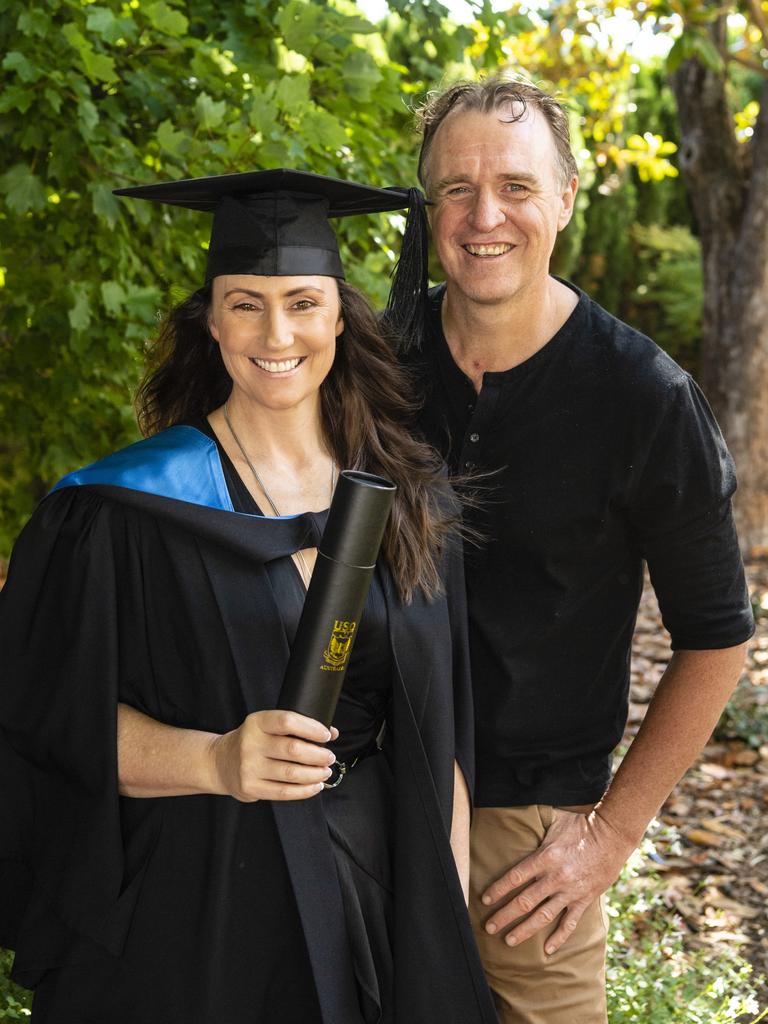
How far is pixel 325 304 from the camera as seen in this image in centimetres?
232

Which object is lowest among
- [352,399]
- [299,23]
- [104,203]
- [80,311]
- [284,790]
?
[284,790]

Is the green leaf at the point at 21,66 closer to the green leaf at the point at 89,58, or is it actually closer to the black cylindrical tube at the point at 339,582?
the green leaf at the point at 89,58

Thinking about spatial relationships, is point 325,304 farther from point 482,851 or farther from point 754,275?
point 754,275

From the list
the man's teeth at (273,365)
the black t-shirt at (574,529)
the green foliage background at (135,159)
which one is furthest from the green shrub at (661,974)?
the man's teeth at (273,365)

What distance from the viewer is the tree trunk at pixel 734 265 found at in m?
8.64

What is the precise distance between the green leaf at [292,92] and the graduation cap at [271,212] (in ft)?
2.69

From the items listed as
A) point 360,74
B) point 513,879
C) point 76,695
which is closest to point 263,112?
point 360,74

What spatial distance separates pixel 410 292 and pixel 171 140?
2.64 feet

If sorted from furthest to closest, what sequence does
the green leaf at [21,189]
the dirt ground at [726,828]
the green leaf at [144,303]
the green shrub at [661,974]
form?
1. the dirt ground at [726,828]
2. the green shrub at [661,974]
3. the green leaf at [144,303]
4. the green leaf at [21,189]

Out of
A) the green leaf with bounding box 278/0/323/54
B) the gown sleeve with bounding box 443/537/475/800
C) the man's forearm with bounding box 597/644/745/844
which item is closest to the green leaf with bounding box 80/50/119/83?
the green leaf with bounding box 278/0/323/54

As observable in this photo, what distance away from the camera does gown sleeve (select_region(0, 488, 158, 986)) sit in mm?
2098

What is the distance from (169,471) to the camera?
2170 millimetres

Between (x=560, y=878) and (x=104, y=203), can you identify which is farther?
(x=104, y=203)

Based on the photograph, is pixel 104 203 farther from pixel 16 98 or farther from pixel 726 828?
pixel 726 828
